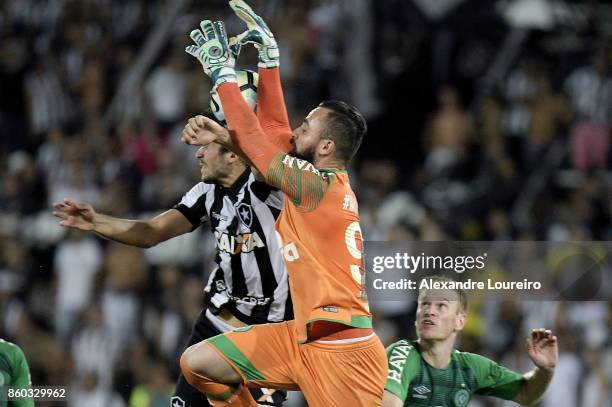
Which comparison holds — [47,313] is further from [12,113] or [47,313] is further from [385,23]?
[385,23]

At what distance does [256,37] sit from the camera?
569 cm

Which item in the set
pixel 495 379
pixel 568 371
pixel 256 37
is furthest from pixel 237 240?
pixel 568 371

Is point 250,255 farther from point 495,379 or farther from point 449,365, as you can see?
point 495,379

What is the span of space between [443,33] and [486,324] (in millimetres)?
4045

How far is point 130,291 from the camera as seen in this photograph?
418 inches

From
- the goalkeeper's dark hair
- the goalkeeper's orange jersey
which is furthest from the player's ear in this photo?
the goalkeeper's dark hair

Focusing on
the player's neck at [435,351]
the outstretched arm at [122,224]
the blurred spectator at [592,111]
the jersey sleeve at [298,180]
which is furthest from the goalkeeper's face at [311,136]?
the blurred spectator at [592,111]

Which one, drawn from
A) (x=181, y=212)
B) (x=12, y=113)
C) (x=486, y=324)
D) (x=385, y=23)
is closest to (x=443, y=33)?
(x=385, y=23)

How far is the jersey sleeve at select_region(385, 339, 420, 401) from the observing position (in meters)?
6.25

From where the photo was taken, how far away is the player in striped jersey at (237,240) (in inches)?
239

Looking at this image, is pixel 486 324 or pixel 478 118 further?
pixel 478 118

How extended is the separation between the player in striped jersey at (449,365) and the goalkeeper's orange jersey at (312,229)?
1.06 m

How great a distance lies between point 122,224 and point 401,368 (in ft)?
5.63

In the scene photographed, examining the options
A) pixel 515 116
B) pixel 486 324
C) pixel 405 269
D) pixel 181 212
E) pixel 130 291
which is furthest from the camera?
pixel 515 116
